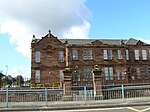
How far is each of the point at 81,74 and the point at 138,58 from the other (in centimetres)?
1275

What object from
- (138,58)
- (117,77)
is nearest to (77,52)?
(117,77)

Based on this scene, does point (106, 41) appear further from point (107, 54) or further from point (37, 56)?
point (37, 56)

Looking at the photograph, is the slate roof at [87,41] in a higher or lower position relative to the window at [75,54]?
higher

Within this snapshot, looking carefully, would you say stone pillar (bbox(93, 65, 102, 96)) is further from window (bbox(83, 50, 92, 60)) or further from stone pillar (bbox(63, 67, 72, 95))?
window (bbox(83, 50, 92, 60))

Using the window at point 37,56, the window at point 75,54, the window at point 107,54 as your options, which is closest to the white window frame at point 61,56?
the window at point 75,54

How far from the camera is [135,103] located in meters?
17.7

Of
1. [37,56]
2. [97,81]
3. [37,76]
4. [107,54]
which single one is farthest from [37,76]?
[97,81]

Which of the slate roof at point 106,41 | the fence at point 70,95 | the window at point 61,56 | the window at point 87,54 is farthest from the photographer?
the slate roof at point 106,41

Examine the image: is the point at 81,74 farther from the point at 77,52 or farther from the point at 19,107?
the point at 19,107

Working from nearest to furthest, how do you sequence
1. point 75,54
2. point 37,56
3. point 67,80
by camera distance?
1. point 67,80
2. point 37,56
3. point 75,54

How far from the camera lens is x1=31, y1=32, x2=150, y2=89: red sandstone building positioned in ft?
141

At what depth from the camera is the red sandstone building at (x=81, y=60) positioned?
141 ft

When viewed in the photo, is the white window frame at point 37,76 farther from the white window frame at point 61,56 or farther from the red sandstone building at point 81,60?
the white window frame at point 61,56

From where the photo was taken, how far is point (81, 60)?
44.1 m
